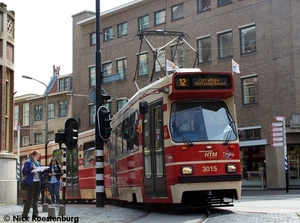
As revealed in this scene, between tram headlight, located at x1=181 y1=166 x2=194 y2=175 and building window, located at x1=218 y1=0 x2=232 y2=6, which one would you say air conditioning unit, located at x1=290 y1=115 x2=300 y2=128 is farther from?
tram headlight, located at x1=181 y1=166 x2=194 y2=175

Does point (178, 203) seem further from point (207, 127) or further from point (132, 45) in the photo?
point (132, 45)

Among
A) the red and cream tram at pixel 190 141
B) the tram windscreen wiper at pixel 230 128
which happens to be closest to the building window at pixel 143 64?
the red and cream tram at pixel 190 141

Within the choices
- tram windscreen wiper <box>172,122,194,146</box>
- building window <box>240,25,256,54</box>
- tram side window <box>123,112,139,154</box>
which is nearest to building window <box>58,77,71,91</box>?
building window <box>240,25,256,54</box>

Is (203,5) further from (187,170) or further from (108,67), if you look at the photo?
(187,170)

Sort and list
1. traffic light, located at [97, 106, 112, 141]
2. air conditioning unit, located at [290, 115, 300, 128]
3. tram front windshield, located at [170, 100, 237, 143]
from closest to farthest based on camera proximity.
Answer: tram front windshield, located at [170, 100, 237, 143] < traffic light, located at [97, 106, 112, 141] < air conditioning unit, located at [290, 115, 300, 128]

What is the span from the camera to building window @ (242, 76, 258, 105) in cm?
3572

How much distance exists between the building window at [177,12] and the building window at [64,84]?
68.3 ft

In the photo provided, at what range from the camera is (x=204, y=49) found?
38.9m

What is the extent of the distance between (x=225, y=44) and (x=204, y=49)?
186 centimetres

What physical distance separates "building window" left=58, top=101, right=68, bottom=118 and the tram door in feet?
140

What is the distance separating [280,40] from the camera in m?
34.4

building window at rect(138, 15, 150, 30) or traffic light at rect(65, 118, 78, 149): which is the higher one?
building window at rect(138, 15, 150, 30)

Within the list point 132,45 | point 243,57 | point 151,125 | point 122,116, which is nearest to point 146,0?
point 132,45

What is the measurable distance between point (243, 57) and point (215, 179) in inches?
957
